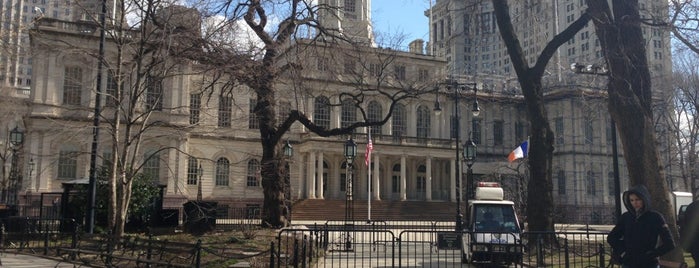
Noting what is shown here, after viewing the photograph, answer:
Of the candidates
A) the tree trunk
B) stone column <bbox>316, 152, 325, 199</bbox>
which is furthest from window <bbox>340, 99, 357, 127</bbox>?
the tree trunk

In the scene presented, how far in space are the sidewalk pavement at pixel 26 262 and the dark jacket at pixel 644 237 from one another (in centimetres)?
1140

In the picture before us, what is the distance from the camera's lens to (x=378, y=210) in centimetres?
4781

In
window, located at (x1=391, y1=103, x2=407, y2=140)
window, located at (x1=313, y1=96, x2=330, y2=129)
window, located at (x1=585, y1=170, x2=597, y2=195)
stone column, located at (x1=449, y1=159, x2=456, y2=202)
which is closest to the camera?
window, located at (x1=313, y1=96, x2=330, y2=129)

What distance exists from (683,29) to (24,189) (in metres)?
43.2

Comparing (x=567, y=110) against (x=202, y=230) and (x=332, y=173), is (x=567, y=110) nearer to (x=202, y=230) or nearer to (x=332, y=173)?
(x=332, y=173)

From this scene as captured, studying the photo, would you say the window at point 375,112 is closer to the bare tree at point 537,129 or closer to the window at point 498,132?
the window at point 498,132

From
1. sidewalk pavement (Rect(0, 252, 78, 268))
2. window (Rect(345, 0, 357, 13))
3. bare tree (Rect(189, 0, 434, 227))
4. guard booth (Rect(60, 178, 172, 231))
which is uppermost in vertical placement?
window (Rect(345, 0, 357, 13))

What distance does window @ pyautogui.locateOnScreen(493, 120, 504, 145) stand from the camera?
64312 mm

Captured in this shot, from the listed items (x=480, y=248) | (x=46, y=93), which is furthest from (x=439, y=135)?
(x=480, y=248)

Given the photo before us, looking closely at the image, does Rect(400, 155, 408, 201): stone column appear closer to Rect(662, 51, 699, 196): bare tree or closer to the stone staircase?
the stone staircase

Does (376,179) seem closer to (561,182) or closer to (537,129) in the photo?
(561,182)

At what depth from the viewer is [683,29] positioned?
44.0ft

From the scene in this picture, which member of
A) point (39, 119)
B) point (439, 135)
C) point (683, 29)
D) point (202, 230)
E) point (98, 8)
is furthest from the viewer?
point (439, 135)

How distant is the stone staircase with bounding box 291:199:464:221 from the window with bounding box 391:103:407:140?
854 cm
